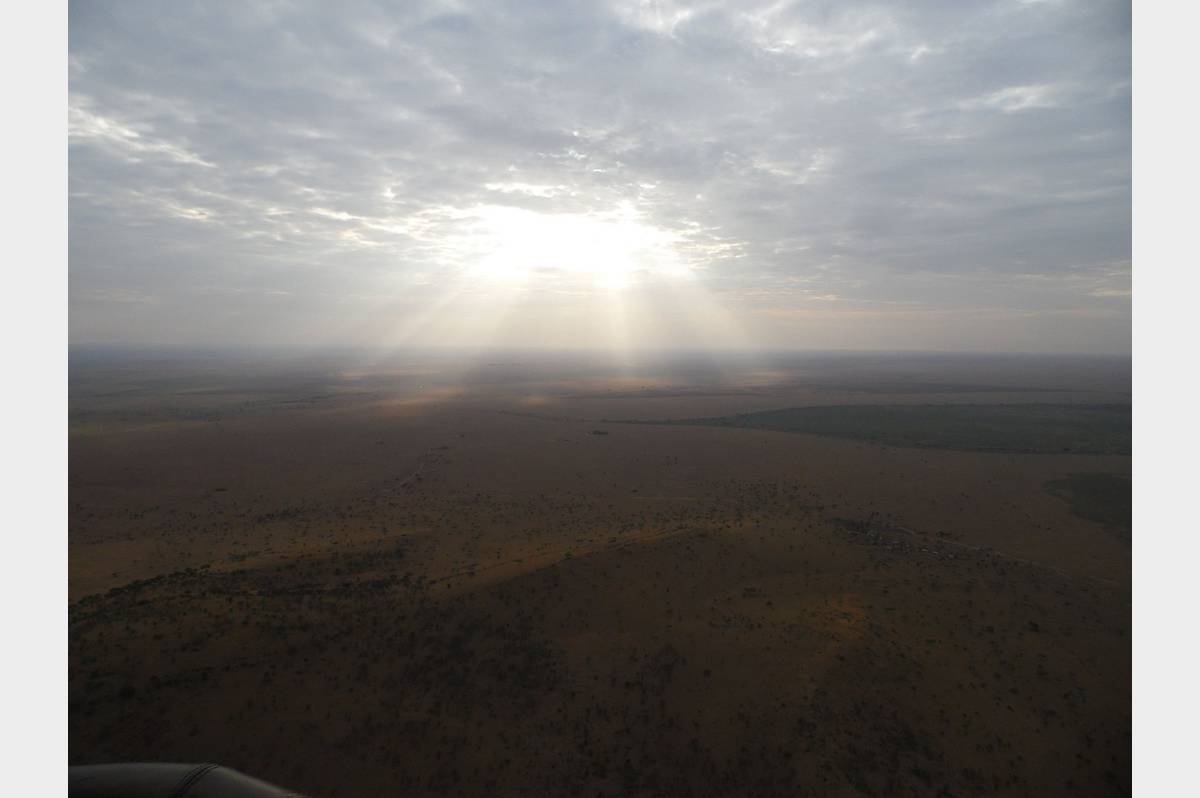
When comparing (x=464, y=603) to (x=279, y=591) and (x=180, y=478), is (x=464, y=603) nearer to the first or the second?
(x=279, y=591)

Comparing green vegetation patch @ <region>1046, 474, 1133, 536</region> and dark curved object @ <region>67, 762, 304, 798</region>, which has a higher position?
dark curved object @ <region>67, 762, 304, 798</region>

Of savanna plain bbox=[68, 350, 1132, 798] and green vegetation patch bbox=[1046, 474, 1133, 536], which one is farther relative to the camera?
green vegetation patch bbox=[1046, 474, 1133, 536]

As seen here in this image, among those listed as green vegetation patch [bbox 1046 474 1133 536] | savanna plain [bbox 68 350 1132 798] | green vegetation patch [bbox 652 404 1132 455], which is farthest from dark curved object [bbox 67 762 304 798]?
green vegetation patch [bbox 652 404 1132 455]

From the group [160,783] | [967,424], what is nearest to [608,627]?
[160,783]

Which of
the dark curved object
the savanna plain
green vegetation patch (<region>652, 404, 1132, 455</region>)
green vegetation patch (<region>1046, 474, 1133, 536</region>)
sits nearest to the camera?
the dark curved object

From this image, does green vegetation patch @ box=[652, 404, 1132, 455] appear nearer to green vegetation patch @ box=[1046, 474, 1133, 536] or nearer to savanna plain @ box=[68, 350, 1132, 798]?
green vegetation patch @ box=[1046, 474, 1133, 536]

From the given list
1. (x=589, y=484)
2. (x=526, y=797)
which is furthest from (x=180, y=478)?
(x=526, y=797)

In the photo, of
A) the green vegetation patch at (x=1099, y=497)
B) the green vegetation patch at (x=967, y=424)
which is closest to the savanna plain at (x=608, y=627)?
the green vegetation patch at (x=1099, y=497)

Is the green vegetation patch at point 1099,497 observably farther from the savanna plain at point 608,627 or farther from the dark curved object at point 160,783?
the dark curved object at point 160,783
